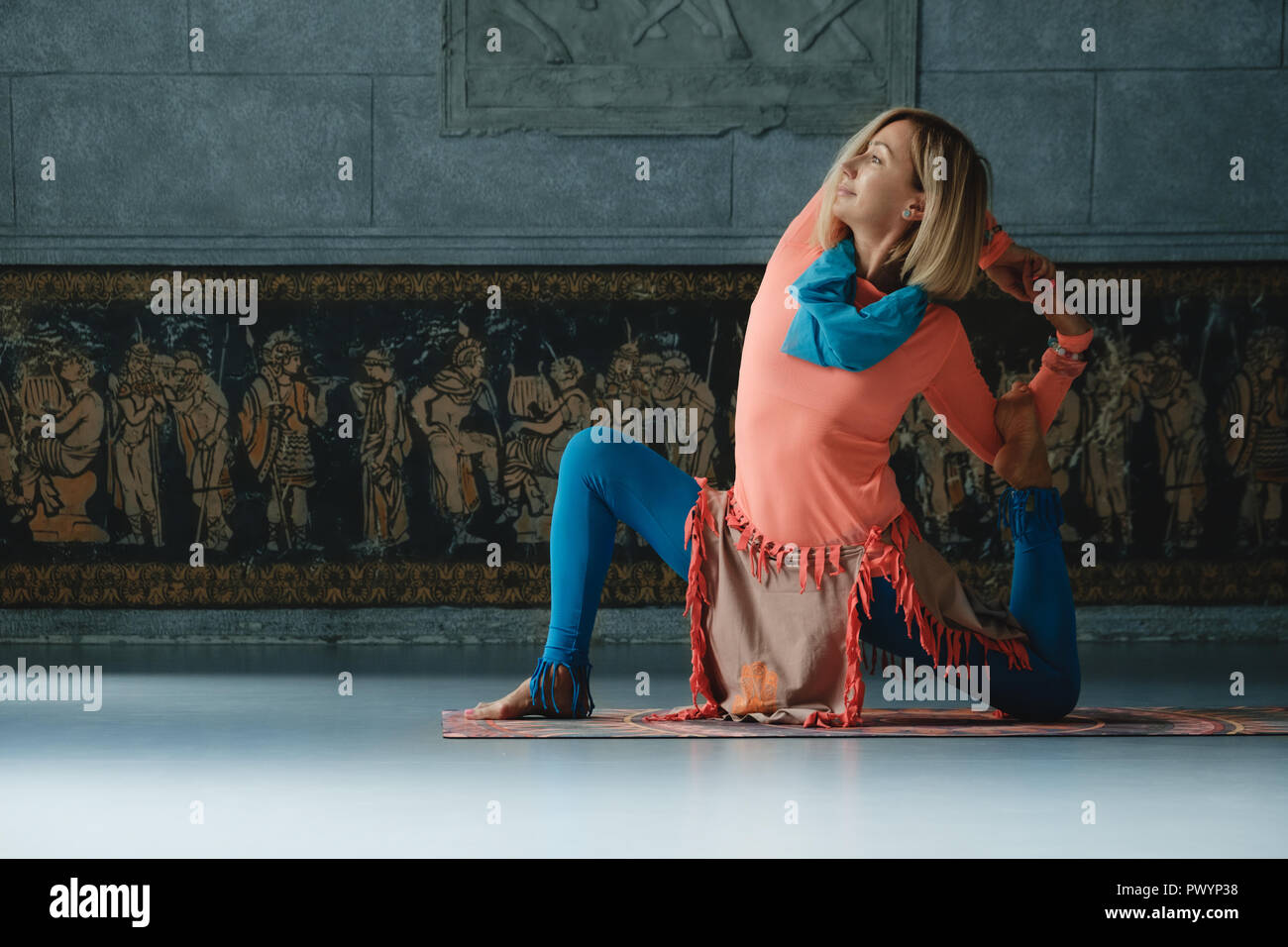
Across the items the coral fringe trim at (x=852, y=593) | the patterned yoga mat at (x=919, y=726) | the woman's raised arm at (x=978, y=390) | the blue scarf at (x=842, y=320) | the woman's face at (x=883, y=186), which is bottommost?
the patterned yoga mat at (x=919, y=726)

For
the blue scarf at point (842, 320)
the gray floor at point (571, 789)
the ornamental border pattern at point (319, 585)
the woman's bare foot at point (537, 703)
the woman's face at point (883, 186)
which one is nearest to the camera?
the gray floor at point (571, 789)

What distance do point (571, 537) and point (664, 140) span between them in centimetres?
311

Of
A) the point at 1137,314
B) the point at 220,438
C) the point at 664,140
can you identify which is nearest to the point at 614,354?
the point at 664,140

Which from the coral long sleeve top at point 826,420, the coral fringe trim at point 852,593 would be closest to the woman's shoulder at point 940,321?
the coral long sleeve top at point 826,420

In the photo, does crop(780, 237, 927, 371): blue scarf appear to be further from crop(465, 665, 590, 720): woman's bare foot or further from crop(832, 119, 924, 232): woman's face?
crop(465, 665, 590, 720): woman's bare foot

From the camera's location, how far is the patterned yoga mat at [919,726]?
3.31 metres

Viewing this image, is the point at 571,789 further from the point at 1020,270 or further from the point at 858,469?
the point at 1020,270

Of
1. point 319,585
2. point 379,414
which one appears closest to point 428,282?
point 379,414

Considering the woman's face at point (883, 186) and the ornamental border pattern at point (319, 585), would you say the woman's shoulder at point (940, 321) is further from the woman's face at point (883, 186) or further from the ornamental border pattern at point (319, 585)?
the ornamental border pattern at point (319, 585)

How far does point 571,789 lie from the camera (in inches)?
105

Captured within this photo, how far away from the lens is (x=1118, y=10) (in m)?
6.22

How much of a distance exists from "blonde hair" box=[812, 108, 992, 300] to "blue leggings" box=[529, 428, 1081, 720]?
20.2 inches

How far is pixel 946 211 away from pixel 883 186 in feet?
0.46

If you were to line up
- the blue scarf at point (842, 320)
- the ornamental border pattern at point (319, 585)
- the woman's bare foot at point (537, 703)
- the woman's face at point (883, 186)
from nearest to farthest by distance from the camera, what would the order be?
the blue scarf at point (842, 320) → the woman's face at point (883, 186) → the woman's bare foot at point (537, 703) → the ornamental border pattern at point (319, 585)
